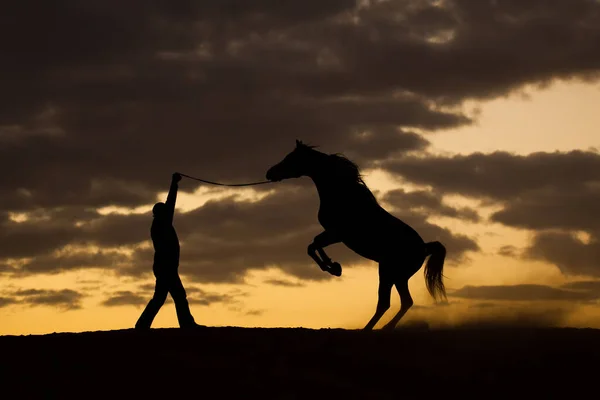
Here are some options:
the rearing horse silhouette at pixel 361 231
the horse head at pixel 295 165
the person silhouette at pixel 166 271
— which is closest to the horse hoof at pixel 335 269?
the rearing horse silhouette at pixel 361 231

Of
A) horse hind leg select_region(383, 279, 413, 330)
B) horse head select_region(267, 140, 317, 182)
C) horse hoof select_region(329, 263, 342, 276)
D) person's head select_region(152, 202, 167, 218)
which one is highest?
horse head select_region(267, 140, 317, 182)

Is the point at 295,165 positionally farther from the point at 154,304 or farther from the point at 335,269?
the point at 154,304

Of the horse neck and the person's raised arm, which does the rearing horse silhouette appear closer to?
the horse neck

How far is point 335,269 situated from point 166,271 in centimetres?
299

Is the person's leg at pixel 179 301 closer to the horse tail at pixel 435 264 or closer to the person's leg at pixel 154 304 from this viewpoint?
the person's leg at pixel 154 304

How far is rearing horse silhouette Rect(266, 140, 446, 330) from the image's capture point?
17.2 metres

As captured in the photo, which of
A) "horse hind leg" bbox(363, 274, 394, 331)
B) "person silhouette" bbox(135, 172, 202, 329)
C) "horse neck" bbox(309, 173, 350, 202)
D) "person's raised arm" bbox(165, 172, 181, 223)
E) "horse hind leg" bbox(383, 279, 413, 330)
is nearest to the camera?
"horse hind leg" bbox(383, 279, 413, 330)

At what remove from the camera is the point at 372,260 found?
1739cm

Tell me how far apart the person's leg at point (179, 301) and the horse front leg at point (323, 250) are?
235 centimetres

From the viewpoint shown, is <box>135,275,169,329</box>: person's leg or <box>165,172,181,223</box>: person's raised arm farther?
<box>165,172,181,223</box>: person's raised arm

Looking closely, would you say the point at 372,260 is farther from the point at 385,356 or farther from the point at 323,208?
the point at 385,356

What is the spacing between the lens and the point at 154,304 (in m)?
17.4

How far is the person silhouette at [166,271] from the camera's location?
17266 mm

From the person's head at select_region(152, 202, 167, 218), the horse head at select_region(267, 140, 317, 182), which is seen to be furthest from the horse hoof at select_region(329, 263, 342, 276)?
the person's head at select_region(152, 202, 167, 218)
